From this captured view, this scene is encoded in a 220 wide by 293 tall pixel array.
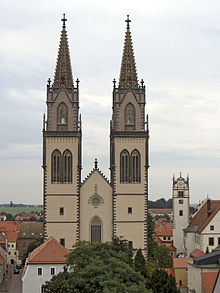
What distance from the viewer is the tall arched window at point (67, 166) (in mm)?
63906

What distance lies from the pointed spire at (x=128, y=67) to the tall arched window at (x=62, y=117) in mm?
7073

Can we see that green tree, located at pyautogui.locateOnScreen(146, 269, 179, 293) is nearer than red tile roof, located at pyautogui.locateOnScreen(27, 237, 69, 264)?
Yes

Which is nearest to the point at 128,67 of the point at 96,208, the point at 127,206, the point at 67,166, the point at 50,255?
the point at 67,166

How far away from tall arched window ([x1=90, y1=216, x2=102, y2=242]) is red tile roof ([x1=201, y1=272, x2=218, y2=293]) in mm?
17798

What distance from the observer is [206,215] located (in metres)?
82.2

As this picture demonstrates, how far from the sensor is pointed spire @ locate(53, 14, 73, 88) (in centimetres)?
6588

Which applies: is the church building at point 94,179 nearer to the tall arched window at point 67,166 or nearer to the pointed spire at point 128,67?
the tall arched window at point 67,166

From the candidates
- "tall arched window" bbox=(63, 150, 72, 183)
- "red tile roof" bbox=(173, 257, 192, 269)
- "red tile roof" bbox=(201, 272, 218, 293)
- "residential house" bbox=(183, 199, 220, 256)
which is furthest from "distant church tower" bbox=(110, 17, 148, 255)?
"red tile roof" bbox=(201, 272, 218, 293)

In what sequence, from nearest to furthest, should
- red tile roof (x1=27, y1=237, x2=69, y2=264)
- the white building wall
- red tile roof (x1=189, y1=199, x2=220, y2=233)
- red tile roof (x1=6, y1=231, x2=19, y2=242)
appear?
the white building wall < red tile roof (x1=27, y1=237, x2=69, y2=264) < red tile roof (x1=189, y1=199, x2=220, y2=233) < red tile roof (x1=6, y1=231, x2=19, y2=242)

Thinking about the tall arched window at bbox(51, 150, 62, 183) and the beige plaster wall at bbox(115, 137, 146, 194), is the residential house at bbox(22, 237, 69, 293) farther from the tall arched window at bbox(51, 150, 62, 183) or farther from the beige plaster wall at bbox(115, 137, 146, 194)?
the beige plaster wall at bbox(115, 137, 146, 194)

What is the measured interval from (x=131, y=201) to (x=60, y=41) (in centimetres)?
2052

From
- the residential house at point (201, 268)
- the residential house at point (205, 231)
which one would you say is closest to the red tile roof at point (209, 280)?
the residential house at point (201, 268)

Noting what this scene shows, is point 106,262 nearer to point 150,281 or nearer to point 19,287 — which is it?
point 150,281

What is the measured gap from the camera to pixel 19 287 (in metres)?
70.6
